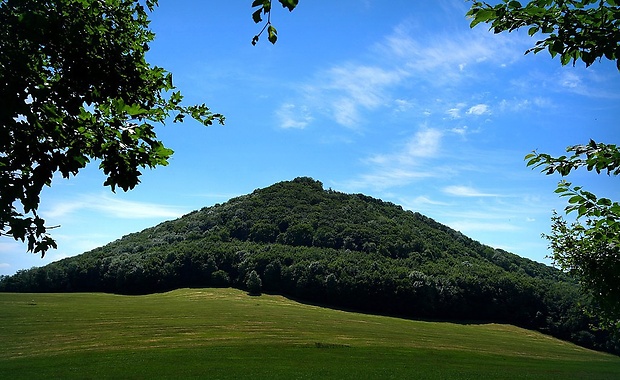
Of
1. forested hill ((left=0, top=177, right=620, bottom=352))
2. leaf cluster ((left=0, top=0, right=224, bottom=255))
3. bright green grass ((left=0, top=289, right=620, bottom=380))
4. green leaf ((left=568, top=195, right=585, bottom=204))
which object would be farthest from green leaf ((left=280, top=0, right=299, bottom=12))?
forested hill ((left=0, top=177, right=620, bottom=352))

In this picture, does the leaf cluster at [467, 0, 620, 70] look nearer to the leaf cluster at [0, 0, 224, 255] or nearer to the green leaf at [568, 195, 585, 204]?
the green leaf at [568, 195, 585, 204]

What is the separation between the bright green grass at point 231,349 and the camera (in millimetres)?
39156

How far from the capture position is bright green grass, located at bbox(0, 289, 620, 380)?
39.2 metres

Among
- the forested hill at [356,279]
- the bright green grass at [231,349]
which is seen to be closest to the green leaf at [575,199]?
the bright green grass at [231,349]

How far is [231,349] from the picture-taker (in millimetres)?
51875

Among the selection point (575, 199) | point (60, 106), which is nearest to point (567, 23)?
point (575, 199)

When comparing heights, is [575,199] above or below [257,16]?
below

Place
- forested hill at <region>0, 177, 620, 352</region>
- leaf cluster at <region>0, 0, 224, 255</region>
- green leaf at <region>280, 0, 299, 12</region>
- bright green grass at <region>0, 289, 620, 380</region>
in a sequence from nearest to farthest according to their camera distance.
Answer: green leaf at <region>280, 0, 299, 12</region>, leaf cluster at <region>0, 0, 224, 255</region>, bright green grass at <region>0, 289, 620, 380</region>, forested hill at <region>0, 177, 620, 352</region>

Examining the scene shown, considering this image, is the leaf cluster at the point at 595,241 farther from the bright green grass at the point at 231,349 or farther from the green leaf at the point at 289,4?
the bright green grass at the point at 231,349

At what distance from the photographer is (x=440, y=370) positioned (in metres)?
45.2

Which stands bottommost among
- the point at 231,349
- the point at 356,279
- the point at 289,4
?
the point at 231,349

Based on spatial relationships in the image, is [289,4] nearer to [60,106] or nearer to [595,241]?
[60,106]

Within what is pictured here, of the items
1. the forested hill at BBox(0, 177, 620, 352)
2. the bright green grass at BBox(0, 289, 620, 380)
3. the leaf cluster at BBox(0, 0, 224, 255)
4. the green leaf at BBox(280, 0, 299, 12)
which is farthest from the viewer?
the forested hill at BBox(0, 177, 620, 352)

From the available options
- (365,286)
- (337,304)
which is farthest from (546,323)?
(337,304)
